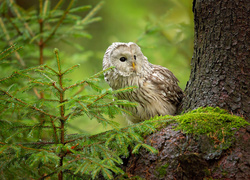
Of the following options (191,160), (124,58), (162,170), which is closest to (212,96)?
(191,160)

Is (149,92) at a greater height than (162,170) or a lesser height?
greater

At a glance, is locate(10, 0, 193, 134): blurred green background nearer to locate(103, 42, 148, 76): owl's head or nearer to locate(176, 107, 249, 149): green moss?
locate(103, 42, 148, 76): owl's head

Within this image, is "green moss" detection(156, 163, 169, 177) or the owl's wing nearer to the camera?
"green moss" detection(156, 163, 169, 177)

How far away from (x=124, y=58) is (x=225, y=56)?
106cm

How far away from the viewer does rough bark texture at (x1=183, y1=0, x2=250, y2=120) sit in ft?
7.95

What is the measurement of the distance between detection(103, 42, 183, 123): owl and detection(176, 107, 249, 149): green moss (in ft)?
2.78

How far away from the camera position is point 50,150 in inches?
76.9

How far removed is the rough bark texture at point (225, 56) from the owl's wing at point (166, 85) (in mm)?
672

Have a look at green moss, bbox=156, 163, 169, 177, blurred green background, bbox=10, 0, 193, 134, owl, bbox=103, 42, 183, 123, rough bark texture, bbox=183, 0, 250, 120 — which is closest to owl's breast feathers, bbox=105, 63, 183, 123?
owl, bbox=103, 42, 183, 123

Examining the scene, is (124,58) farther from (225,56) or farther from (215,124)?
(215,124)

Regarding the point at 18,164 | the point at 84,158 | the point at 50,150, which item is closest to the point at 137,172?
the point at 84,158

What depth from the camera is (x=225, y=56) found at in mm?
2500

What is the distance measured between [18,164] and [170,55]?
350 cm

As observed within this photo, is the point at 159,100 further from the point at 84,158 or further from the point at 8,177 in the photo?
the point at 8,177
